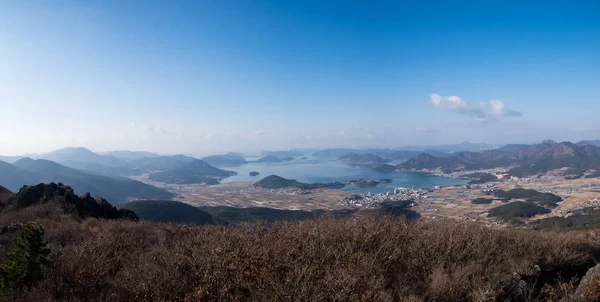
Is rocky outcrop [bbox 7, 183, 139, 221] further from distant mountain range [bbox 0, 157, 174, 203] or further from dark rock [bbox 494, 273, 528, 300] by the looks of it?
distant mountain range [bbox 0, 157, 174, 203]

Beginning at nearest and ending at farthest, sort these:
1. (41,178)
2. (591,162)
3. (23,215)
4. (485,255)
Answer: (485,255), (23,215), (41,178), (591,162)

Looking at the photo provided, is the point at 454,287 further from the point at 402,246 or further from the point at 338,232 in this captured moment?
the point at 338,232

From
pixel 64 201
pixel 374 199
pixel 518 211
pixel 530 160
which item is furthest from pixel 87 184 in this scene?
pixel 530 160

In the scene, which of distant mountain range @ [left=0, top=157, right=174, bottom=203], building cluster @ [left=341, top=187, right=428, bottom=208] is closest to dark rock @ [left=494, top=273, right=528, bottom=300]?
building cluster @ [left=341, top=187, right=428, bottom=208]

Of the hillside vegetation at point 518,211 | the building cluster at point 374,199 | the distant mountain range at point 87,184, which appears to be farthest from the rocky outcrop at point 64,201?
the distant mountain range at point 87,184

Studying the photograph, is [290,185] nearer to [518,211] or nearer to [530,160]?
[518,211]

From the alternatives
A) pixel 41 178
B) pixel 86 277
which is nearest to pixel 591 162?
pixel 86 277

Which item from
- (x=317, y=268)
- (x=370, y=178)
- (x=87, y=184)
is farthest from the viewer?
(x=370, y=178)
